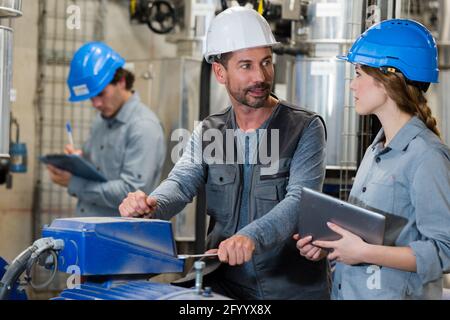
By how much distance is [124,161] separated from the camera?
5.02 m

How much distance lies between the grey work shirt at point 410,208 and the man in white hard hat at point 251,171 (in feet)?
1.14

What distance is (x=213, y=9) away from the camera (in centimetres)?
541

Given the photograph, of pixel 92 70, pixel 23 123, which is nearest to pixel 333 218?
pixel 92 70

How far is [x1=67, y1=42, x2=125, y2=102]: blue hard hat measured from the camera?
17.1ft

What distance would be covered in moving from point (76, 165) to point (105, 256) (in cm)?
243

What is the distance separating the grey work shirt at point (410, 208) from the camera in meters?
2.50

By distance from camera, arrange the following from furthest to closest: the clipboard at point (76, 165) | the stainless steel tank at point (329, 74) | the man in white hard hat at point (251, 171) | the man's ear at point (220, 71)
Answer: the clipboard at point (76, 165)
the stainless steel tank at point (329, 74)
the man's ear at point (220, 71)
the man in white hard hat at point (251, 171)

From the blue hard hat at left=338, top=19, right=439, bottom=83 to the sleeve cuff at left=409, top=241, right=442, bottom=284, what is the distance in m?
0.50

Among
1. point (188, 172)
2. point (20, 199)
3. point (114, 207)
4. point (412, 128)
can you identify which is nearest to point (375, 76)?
point (412, 128)

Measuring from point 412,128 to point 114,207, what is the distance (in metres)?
2.57

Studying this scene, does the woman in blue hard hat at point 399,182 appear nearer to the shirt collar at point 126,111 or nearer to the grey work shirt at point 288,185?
the grey work shirt at point 288,185

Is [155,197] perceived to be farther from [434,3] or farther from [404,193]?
[434,3]

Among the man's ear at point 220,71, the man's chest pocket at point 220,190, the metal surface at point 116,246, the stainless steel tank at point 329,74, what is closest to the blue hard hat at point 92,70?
the stainless steel tank at point 329,74

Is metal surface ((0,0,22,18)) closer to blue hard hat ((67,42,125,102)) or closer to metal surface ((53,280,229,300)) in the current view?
metal surface ((53,280,229,300))
